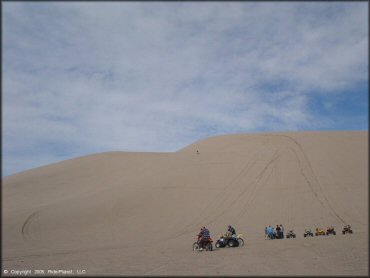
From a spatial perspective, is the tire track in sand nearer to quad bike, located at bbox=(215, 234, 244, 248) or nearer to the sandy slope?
the sandy slope

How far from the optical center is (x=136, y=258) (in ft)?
49.2

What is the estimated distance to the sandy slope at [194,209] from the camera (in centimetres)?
1292

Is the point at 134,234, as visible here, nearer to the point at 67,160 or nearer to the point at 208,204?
the point at 208,204

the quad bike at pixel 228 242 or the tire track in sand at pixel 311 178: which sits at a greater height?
the tire track in sand at pixel 311 178

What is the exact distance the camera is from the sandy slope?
12922mm

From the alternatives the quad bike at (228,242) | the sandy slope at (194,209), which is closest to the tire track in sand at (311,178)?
the sandy slope at (194,209)

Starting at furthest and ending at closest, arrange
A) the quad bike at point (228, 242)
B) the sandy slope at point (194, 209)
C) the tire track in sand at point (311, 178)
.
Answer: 1. the tire track in sand at point (311, 178)
2. the quad bike at point (228, 242)
3. the sandy slope at point (194, 209)

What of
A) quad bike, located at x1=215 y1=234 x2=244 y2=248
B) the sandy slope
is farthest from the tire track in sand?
quad bike, located at x1=215 y1=234 x2=244 y2=248

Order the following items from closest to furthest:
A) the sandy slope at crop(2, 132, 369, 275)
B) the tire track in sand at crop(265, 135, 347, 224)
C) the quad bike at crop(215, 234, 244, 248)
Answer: the sandy slope at crop(2, 132, 369, 275) < the quad bike at crop(215, 234, 244, 248) < the tire track in sand at crop(265, 135, 347, 224)

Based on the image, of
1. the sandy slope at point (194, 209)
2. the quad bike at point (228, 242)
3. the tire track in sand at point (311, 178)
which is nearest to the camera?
the sandy slope at point (194, 209)

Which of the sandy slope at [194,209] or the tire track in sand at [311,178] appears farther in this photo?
the tire track in sand at [311,178]

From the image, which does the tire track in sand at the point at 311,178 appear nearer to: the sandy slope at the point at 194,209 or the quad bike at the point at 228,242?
the sandy slope at the point at 194,209

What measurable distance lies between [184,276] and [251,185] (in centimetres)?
2418

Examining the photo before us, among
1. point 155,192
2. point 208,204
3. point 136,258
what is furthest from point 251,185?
point 136,258
